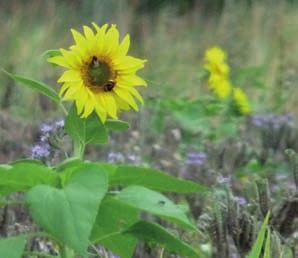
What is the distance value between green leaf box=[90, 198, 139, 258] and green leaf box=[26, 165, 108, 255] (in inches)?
5.8

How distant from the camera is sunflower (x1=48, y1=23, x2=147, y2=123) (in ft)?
8.55

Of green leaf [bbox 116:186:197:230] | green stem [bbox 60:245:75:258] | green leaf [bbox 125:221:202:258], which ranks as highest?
green leaf [bbox 116:186:197:230]

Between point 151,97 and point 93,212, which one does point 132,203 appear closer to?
point 93,212

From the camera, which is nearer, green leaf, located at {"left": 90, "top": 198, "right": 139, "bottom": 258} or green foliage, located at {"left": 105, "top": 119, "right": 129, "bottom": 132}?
green leaf, located at {"left": 90, "top": 198, "right": 139, "bottom": 258}

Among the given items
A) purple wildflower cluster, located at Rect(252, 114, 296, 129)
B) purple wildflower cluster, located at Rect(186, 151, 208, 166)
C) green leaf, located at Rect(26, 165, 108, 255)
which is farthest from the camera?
purple wildflower cluster, located at Rect(252, 114, 296, 129)

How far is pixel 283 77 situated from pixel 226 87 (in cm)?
178

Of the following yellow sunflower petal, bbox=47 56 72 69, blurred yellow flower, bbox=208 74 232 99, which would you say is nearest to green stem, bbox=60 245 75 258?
yellow sunflower petal, bbox=47 56 72 69

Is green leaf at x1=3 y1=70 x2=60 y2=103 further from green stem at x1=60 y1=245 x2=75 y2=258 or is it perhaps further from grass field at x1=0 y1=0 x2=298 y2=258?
green stem at x1=60 y1=245 x2=75 y2=258

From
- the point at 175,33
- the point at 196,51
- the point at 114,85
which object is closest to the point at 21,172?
the point at 114,85

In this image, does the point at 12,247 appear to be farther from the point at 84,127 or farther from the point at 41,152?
the point at 41,152

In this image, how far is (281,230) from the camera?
139 inches

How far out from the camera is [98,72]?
2639mm

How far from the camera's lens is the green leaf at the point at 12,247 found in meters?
2.40

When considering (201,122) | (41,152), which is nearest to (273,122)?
(201,122)
